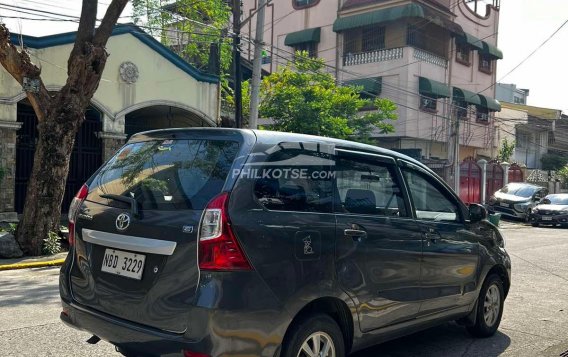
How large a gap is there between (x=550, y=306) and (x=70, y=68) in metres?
8.68

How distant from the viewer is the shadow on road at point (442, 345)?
4.83 m

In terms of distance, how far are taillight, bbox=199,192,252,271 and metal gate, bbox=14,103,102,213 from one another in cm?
1312

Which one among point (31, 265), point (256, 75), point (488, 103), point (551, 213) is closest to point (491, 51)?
point (488, 103)

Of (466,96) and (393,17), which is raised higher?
(393,17)

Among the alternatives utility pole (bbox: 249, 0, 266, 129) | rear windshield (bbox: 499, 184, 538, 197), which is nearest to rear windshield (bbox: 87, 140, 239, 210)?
utility pole (bbox: 249, 0, 266, 129)

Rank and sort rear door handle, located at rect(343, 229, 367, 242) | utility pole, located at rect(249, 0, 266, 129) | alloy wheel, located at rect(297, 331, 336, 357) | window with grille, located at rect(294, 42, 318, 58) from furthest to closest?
window with grille, located at rect(294, 42, 318, 58), utility pole, located at rect(249, 0, 266, 129), rear door handle, located at rect(343, 229, 367, 242), alloy wheel, located at rect(297, 331, 336, 357)

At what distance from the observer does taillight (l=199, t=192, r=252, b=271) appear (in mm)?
3053

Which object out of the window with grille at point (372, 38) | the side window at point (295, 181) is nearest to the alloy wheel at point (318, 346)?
the side window at point (295, 181)

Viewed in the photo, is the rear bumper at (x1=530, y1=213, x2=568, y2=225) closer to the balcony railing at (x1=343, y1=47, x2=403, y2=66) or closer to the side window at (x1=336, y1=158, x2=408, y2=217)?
the balcony railing at (x1=343, y1=47, x2=403, y2=66)

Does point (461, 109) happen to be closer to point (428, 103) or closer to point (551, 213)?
point (428, 103)

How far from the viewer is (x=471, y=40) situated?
29703mm

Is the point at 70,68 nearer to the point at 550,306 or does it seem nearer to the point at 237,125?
the point at 237,125

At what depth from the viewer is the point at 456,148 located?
2612 centimetres

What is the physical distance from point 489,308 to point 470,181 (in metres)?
23.3
